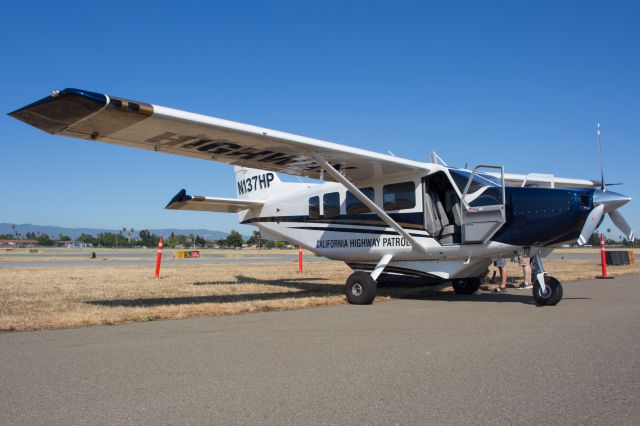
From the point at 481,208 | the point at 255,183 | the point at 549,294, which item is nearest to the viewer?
the point at 549,294

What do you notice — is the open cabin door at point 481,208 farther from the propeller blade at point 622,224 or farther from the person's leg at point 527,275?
the person's leg at point 527,275

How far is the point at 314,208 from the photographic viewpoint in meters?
12.1

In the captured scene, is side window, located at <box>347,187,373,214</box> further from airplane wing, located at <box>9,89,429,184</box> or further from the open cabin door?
the open cabin door

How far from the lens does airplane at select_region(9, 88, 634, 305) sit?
7.47 m

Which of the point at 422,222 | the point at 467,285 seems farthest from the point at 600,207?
the point at 467,285

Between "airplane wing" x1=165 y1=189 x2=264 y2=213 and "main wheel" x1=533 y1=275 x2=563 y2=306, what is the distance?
302 inches

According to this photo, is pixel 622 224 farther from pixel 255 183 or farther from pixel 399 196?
pixel 255 183

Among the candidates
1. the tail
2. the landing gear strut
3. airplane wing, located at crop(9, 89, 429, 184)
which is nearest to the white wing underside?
airplane wing, located at crop(9, 89, 429, 184)

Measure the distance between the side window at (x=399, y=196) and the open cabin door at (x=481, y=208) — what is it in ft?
3.58

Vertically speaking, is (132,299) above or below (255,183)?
below

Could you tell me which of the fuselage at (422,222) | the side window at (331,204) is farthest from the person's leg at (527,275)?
the side window at (331,204)

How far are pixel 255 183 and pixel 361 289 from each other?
6.30 m

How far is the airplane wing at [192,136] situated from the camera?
6.65 metres

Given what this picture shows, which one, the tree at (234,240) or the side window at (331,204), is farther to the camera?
the tree at (234,240)
